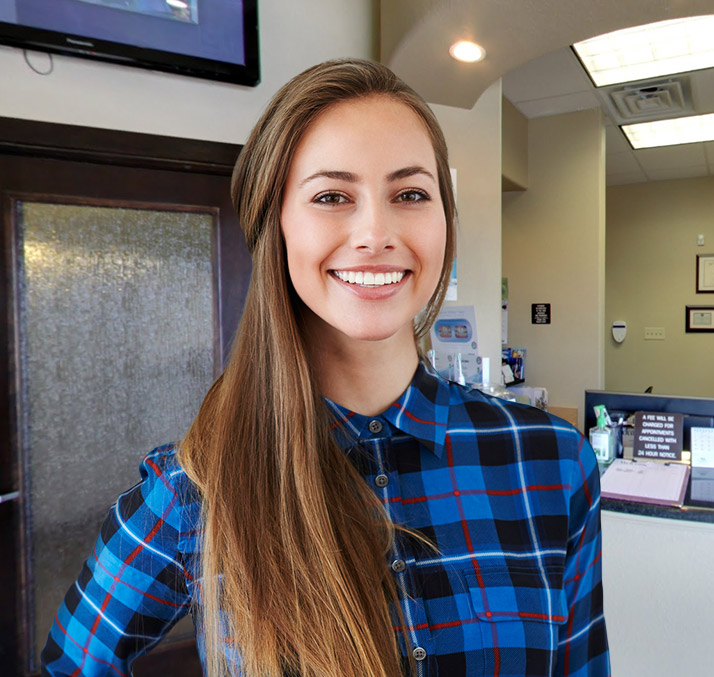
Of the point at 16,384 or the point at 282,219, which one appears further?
the point at 16,384

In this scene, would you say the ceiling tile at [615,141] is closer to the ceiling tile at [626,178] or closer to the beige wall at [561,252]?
the beige wall at [561,252]

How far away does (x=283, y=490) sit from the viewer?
69 centimetres

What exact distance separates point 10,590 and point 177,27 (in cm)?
181

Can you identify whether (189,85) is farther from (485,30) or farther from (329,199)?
(329,199)

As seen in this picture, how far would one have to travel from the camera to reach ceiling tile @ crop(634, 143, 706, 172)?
5.23 meters

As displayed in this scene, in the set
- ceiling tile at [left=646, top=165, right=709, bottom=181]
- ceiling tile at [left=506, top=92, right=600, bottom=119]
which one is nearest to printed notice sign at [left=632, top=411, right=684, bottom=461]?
ceiling tile at [left=506, top=92, right=600, bottom=119]

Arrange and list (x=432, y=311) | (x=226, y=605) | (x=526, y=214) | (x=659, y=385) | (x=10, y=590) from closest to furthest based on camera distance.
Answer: (x=226, y=605), (x=432, y=311), (x=10, y=590), (x=526, y=214), (x=659, y=385)

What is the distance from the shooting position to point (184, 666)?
6.35 ft

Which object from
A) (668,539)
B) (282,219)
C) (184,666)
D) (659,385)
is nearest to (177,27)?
(282,219)

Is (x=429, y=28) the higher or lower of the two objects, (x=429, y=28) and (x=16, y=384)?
the higher

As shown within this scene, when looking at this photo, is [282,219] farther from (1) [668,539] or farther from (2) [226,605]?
(1) [668,539]

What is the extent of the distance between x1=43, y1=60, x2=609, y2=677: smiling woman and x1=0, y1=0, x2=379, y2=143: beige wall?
1.26 metres

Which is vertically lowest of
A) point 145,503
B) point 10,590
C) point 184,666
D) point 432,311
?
point 184,666

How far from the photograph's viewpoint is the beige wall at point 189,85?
167 centimetres
